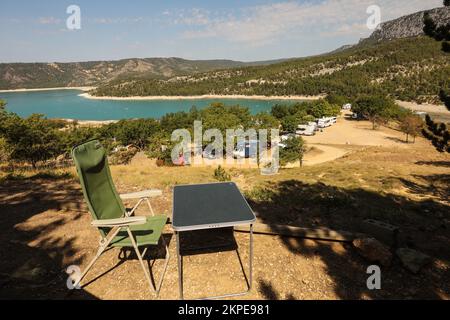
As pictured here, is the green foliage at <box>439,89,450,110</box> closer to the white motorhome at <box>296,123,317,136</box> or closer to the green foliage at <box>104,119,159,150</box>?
the white motorhome at <box>296,123,317,136</box>

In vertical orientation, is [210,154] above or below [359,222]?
below

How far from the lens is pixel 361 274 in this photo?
359cm

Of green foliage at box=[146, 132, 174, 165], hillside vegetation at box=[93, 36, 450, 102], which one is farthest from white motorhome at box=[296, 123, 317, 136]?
hillside vegetation at box=[93, 36, 450, 102]

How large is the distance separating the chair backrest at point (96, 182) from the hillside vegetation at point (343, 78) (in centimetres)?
9327

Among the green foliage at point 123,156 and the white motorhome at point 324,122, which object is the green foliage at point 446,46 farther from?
the white motorhome at point 324,122

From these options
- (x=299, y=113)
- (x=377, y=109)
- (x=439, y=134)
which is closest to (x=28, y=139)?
(x=439, y=134)

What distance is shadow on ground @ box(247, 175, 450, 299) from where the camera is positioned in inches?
133

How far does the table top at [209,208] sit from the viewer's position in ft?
9.34

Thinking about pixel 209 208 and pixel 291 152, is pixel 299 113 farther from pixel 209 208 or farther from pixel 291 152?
pixel 209 208

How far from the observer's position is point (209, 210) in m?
3.19

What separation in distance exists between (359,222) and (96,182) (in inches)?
175

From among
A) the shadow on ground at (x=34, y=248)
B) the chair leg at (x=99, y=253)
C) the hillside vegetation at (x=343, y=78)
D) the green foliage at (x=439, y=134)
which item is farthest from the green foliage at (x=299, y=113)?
the chair leg at (x=99, y=253)

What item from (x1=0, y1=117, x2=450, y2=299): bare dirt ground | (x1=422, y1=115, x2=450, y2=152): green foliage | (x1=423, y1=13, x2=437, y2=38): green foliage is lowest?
(x1=0, y1=117, x2=450, y2=299): bare dirt ground
